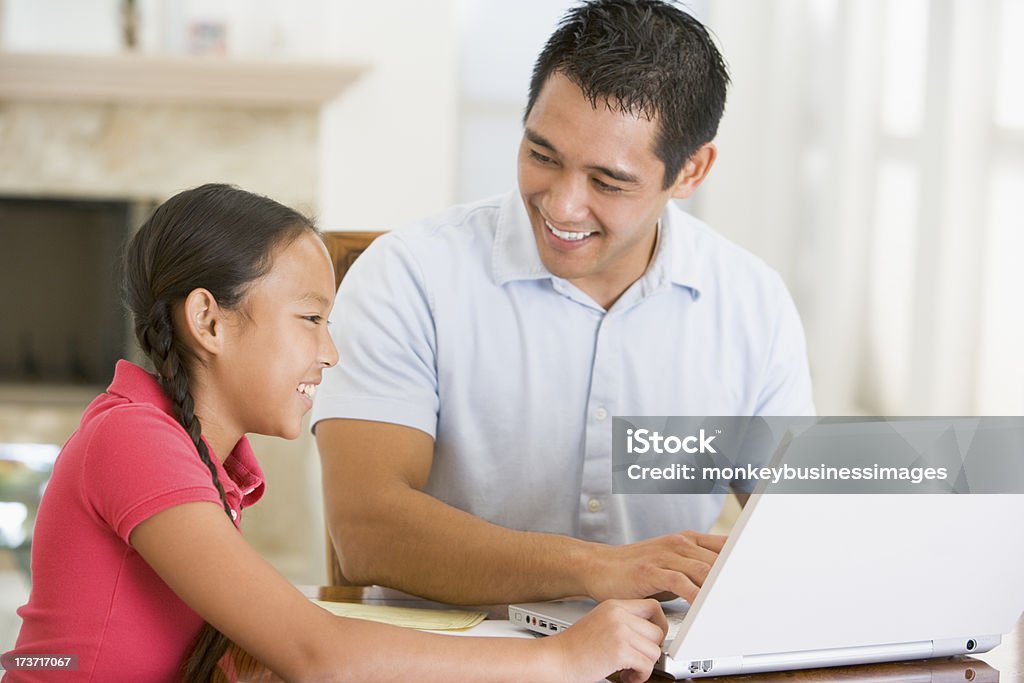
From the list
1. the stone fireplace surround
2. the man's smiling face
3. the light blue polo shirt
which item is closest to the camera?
the man's smiling face

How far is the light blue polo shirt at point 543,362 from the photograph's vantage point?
1.46 meters

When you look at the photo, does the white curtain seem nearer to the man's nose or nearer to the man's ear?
the man's ear

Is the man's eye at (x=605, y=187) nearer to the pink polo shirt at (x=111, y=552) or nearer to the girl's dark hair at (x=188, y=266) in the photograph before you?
the girl's dark hair at (x=188, y=266)

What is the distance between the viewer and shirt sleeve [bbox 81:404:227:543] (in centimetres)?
88

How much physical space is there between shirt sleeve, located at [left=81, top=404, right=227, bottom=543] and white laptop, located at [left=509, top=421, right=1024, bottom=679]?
1.29 ft

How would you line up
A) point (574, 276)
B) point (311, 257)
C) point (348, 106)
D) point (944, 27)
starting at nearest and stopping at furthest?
1. point (311, 257)
2. point (574, 276)
3. point (944, 27)
4. point (348, 106)

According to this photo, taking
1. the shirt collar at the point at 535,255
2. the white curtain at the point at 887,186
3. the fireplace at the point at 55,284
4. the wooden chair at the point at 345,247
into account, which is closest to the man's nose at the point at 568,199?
the shirt collar at the point at 535,255

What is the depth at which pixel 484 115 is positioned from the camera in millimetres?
3803

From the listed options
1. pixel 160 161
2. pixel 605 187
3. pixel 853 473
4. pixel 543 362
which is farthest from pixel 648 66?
pixel 160 161

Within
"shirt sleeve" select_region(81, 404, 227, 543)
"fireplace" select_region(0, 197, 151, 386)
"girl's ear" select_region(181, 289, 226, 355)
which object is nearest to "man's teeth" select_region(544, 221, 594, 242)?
"girl's ear" select_region(181, 289, 226, 355)

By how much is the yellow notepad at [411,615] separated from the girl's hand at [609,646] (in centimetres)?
15

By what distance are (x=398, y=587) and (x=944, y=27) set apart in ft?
5.96

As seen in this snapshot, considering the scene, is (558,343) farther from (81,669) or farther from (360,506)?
(81,669)

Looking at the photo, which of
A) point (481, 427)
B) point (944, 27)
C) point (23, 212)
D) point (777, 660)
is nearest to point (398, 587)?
point (481, 427)
